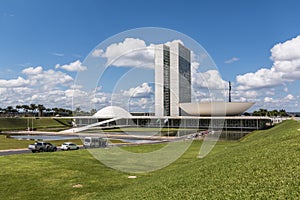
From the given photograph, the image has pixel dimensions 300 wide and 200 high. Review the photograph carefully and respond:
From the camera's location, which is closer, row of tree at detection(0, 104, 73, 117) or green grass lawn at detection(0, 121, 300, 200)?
green grass lawn at detection(0, 121, 300, 200)

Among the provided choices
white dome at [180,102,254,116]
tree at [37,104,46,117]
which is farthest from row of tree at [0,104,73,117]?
white dome at [180,102,254,116]

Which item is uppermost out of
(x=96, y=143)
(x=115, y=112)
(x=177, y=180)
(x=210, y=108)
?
(x=210, y=108)

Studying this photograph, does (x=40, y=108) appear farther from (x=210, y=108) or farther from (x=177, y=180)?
(x=177, y=180)

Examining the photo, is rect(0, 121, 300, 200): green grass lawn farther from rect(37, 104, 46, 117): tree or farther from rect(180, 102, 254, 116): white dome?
rect(37, 104, 46, 117): tree

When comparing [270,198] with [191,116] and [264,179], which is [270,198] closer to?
[264,179]

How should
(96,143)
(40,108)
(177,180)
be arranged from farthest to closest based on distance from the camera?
(40,108)
(96,143)
(177,180)

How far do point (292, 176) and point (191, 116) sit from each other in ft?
268

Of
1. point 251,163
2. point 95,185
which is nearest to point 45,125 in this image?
point 95,185

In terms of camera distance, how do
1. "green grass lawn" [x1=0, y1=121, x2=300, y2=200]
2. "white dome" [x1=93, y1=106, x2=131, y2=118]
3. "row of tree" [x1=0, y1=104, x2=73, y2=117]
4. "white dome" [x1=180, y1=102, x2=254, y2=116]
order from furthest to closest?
1. "row of tree" [x1=0, y1=104, x2=73, y2=117]
2. "white dome" [x1=180, y1=102, x2=254, y2=116]
3. "white dome" [x1=93, y1=106, x2=131, y2=118]
4. "green grass lawn" [x1=0, y1=121, x2=300, y2=200]

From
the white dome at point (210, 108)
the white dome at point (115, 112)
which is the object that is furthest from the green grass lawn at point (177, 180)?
the white dome at point (210, 108)

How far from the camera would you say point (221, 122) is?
82.8 meters

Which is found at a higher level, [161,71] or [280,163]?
[161,71]

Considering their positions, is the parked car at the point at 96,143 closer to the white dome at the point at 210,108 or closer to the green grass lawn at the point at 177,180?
the green grass lawn at the point at 177,180

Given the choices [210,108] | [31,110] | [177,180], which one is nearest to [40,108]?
[31,110]
